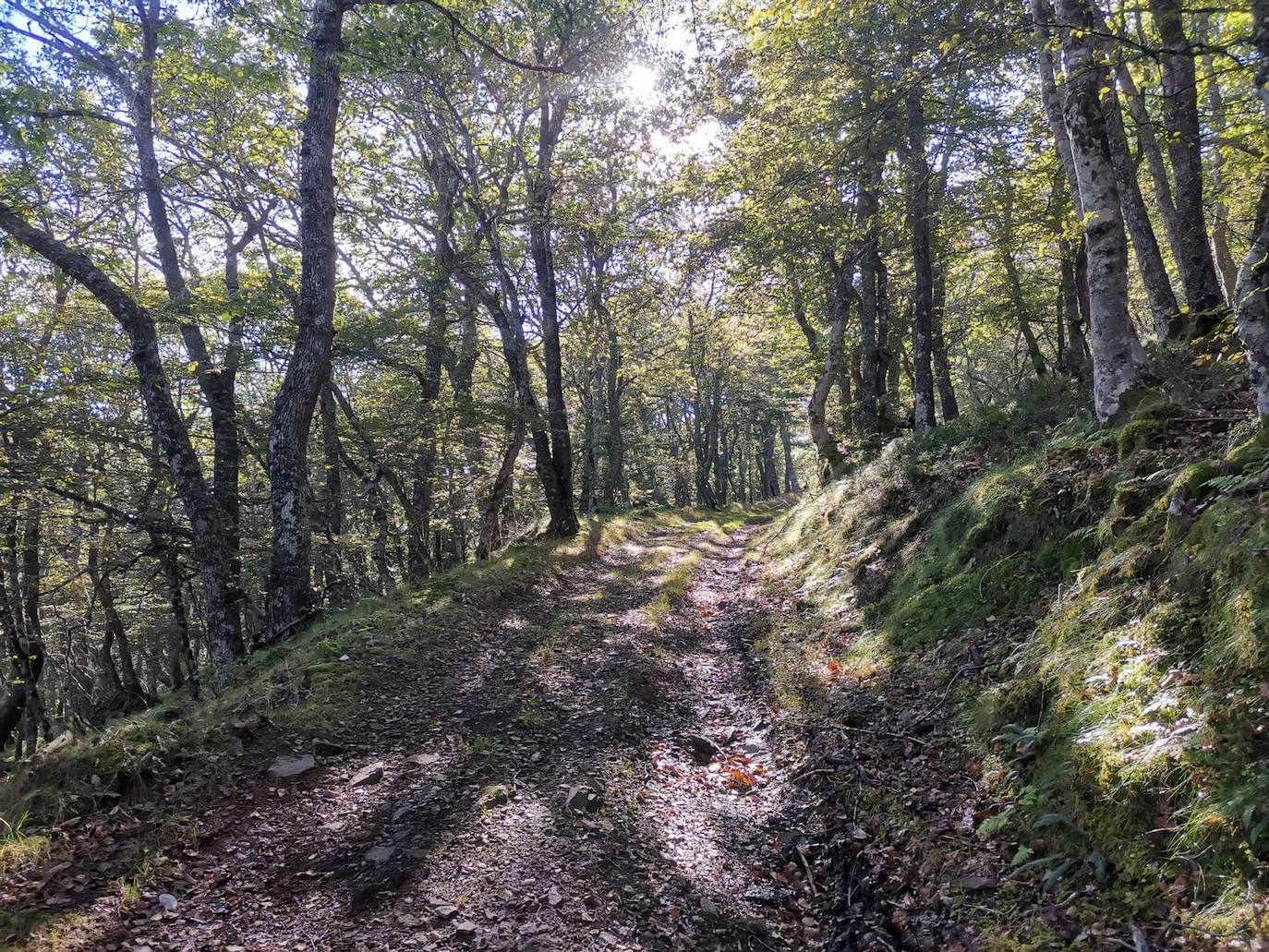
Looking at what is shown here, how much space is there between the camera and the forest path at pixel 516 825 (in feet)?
11.8

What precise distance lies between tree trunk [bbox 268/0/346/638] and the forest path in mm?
2744

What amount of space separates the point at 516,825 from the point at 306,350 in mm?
7285

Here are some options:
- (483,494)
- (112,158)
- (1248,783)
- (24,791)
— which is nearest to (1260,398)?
(1248,783)

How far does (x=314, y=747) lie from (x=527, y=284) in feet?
50.9

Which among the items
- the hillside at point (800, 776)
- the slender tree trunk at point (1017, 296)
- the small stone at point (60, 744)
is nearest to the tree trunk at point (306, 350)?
the hillside at point (800, 776)

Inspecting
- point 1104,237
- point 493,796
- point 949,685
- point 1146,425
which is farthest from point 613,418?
point 493,796

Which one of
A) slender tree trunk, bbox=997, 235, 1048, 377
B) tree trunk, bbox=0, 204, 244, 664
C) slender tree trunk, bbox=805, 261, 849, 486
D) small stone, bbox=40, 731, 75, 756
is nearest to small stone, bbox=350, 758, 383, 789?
small stone, bbox=40, 731, 75, 756

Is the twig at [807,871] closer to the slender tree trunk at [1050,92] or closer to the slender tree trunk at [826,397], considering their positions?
the slender tree trunk at [1050,92]

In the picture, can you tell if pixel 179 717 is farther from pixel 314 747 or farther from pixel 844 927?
pixel 844 927

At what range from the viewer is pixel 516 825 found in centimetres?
456

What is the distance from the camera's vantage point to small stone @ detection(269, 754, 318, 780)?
Answer: 16.5 feet

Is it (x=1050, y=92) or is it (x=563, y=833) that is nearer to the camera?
(x=563, y=833)

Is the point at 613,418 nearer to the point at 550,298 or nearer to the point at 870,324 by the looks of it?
the point at 550,298

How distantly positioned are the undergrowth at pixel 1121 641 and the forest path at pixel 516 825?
1683mm
